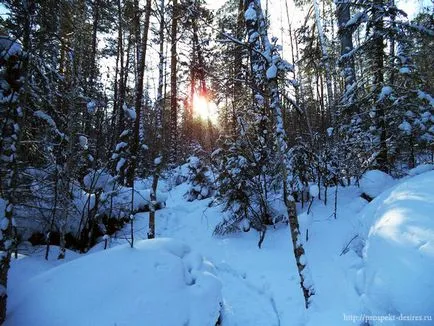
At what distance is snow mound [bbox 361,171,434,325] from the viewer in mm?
2955

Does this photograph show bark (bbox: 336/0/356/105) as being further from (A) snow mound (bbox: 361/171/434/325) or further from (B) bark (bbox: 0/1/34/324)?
(B) bark (bbox: 0/1/34/324)

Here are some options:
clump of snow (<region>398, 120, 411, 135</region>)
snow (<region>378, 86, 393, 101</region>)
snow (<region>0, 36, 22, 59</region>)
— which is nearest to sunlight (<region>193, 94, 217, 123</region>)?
snow (<region>378, 86, 393, 101</region>)

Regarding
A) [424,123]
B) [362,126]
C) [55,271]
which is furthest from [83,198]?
[424,123]

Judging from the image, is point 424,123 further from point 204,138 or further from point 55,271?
point 204,138

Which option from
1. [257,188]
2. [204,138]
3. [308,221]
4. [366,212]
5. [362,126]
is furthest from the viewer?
[204,138]

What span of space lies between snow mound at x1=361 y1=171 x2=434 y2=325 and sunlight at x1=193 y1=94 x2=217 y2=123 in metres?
13.5

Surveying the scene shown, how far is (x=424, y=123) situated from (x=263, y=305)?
196 inches

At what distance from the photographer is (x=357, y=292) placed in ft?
13.4

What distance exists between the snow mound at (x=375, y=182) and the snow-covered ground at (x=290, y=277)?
311 mm

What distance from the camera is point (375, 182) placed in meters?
6.60

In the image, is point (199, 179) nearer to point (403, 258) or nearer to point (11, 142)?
point (11, 142)

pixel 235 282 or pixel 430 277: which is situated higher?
pixel 430 277

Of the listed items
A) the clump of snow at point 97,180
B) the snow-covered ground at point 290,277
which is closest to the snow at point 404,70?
the snow-covered ground at point 290,277

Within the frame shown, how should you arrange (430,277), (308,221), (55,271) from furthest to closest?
(308,221) < (55,271) < (430,277)
